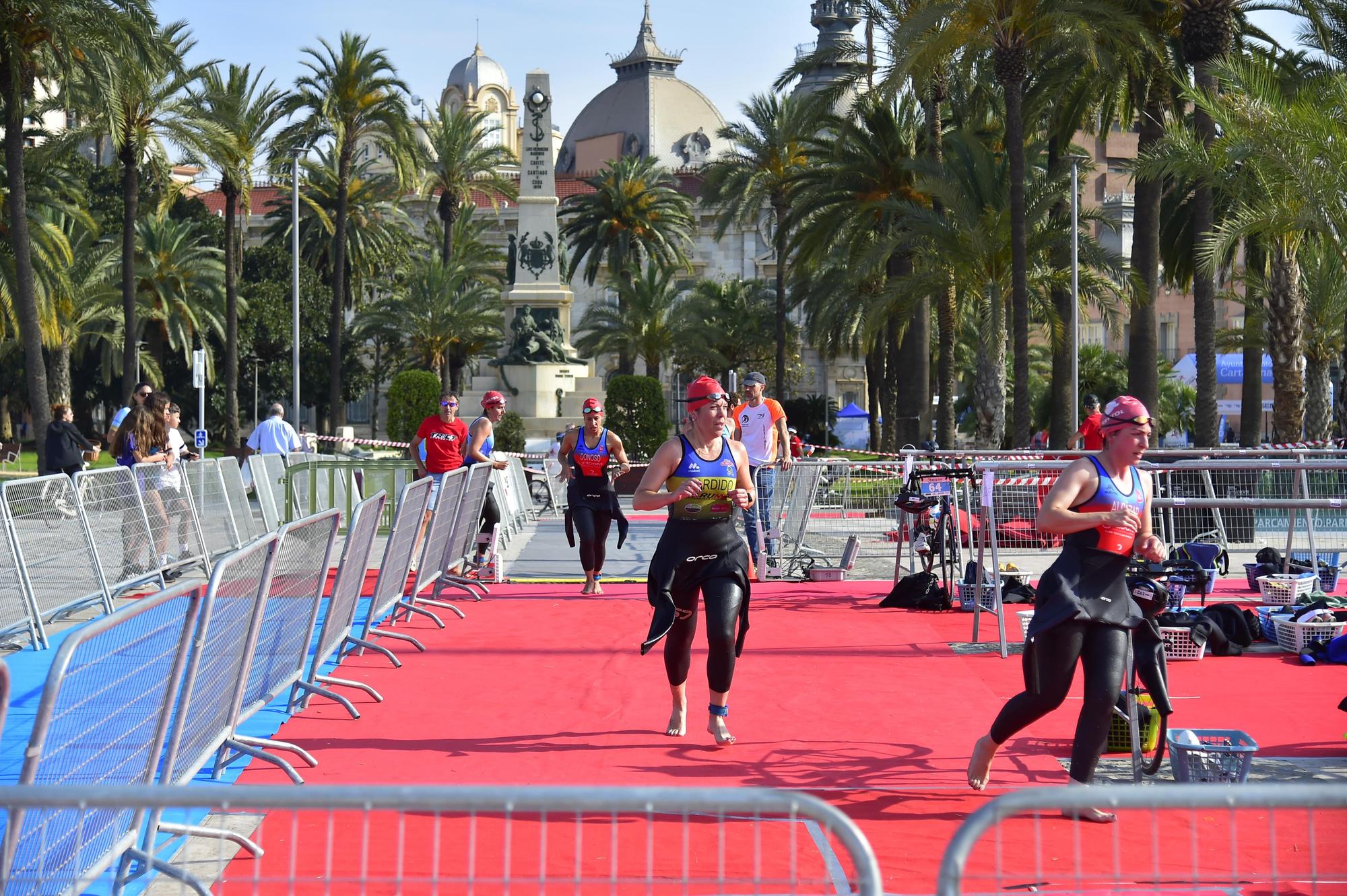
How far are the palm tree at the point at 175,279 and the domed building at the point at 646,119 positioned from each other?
179ft

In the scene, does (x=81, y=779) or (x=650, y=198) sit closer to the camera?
(x=81, y=779)

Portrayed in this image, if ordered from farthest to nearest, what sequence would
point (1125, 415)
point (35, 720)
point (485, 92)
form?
point (485, 92), point (1125, 415), point (35, 720)

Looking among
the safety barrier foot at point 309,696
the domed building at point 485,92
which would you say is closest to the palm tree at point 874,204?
the safety barrier foot at point 309,696

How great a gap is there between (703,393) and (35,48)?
66.9ft

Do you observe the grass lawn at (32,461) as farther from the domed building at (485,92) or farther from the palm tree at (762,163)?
the domed building at (485,92)

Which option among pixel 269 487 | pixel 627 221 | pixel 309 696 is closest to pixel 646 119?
pixel 627 221

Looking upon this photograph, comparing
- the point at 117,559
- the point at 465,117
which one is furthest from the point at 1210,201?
the point at 465,117

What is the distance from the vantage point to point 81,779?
3.96m

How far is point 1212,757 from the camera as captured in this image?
616cm

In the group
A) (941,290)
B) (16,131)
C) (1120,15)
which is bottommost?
(941,290)

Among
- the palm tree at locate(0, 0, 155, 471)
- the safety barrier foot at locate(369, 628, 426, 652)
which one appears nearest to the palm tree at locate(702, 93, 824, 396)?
the palm tree at locate(0, 0, 155, 471)

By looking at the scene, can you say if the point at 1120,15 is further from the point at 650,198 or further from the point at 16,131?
the point at 650,198

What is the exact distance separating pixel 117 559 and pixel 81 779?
308 inches

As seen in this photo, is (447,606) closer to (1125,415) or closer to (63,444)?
(1125,415)
